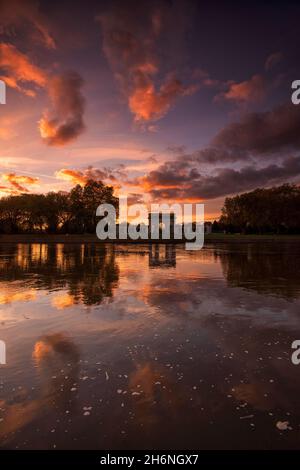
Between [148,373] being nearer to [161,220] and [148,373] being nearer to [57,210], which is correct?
[57,210]

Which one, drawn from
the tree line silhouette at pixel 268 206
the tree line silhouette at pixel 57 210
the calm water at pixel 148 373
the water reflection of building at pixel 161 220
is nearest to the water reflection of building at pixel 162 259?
the calm water at pixel 148 373

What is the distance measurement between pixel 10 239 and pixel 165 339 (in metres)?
63.8

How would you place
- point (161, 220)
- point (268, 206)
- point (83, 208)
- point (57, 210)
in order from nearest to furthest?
1. point (83, 208)
2. point (57, 210)
3. point (268, 206)
4. point (161, 220)

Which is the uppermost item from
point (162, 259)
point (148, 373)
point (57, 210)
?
point (57, 210)

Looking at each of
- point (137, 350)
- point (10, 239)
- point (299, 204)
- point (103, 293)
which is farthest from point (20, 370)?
point (299, 204)

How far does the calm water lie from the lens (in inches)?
128

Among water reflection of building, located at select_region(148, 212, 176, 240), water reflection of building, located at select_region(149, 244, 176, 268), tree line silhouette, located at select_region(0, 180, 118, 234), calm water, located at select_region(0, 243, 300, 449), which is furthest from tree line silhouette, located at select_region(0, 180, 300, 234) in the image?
calm water, located at select_region(0, 243, 300, 449)

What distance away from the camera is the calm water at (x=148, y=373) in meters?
3.26

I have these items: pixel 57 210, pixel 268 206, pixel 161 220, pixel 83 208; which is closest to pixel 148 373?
pixel 83 208

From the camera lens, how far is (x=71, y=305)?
28.2ft

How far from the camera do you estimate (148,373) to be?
459 centimetres

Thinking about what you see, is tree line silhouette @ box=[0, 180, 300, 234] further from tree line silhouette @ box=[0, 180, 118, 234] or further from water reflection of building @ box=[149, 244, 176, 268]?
water reflection of building @ box=[149, 244, 176, 268]

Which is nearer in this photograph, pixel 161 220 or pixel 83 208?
pixel 83 208

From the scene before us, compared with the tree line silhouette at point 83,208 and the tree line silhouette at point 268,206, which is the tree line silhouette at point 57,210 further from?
the tree line silhouette at point 268,206
